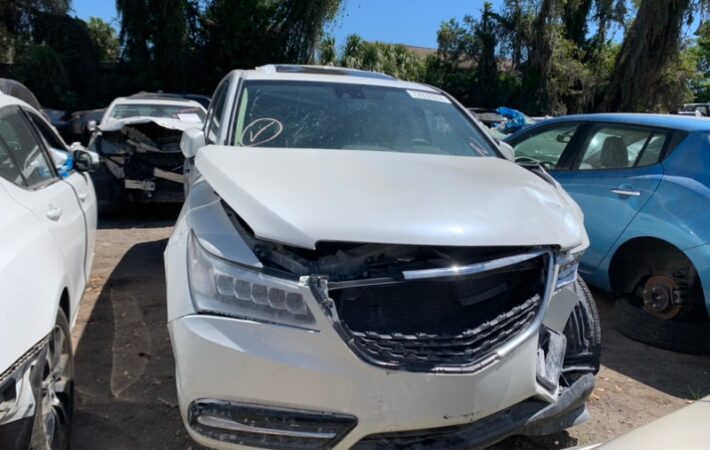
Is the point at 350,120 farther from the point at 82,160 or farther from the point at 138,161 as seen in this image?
the point at 138,161

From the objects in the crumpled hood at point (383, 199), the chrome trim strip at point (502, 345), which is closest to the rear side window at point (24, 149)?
the crumpled hood at point (383, 199)

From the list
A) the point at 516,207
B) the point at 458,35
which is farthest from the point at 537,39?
the point at 516,207

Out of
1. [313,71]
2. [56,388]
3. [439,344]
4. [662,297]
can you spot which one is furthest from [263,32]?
[439,344]

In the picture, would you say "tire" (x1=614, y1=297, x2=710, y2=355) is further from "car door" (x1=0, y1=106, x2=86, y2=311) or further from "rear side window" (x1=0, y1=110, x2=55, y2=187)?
"rear side window" (x1=0, y1=110, x2=55, y2=187)

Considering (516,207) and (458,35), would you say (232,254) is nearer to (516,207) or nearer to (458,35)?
(516,207)

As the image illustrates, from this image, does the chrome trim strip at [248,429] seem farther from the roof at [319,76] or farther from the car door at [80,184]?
the roof at [319,76]

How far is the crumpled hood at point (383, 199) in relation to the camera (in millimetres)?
2133

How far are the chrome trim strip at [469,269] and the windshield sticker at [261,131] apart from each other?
1657 mm

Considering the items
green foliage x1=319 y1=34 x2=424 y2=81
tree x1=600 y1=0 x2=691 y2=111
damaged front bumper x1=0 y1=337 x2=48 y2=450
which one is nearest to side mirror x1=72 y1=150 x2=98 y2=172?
damaged front bumper x1=0 y1=337 x2=48 y2=450

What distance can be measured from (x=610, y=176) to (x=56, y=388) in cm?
418

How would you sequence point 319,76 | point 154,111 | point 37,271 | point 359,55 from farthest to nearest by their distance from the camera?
point 359,55, point 154,111, point 319,76, point 37,271

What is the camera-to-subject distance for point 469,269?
2.16 metres

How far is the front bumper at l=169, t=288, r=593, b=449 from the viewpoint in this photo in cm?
200

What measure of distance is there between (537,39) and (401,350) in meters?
27.0
